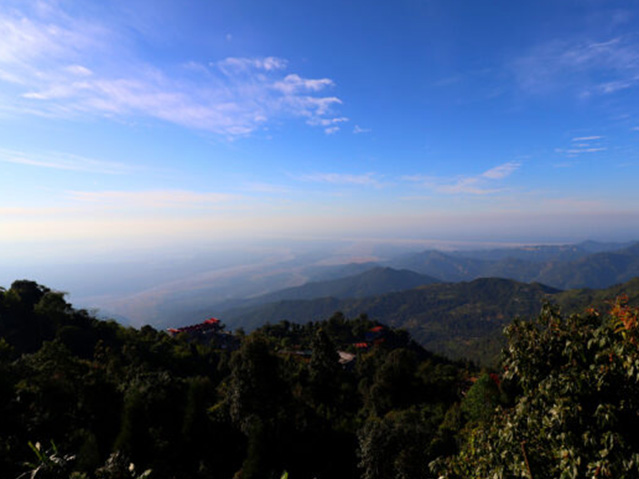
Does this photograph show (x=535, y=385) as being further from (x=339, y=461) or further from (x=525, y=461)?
(x=339, y=461)

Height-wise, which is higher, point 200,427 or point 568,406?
point 568,406

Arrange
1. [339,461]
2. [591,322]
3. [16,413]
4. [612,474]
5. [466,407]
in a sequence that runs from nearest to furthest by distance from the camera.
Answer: [612,474] < [591,322] < [16,413] < [339,461] < [466,407]

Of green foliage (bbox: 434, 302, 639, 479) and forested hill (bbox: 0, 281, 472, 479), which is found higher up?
green foliage (bbox: 434, 302, 639, 479)

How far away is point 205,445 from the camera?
14.9m

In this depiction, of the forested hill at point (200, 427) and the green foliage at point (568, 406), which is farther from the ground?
the green foliage at point (568, 406)

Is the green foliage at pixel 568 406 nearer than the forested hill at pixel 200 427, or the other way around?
the green foliage at pixel 568 406

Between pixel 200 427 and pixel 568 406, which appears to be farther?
pixel 200 427

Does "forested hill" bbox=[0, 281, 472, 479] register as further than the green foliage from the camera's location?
Yes

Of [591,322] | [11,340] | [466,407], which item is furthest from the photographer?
[11,340]

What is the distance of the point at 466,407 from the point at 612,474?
741 inches

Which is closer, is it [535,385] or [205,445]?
[535,385]

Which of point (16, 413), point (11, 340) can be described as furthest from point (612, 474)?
point (11, 340)

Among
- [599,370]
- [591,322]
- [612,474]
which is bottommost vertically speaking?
[612,474]

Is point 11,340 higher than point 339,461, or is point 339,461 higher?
point 11,340
